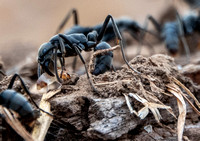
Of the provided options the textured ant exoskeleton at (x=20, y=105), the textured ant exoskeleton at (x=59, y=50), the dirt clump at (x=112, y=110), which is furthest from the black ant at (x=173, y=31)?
the textured ant exoskeleton at (x=20, y=105)

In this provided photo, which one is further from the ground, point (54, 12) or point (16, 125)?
point (16, 125)

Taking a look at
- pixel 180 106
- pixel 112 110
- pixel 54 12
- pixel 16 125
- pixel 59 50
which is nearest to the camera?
pixel 16 125

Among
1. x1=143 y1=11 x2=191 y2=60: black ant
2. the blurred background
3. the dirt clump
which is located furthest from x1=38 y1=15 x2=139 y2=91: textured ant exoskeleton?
the blurred background

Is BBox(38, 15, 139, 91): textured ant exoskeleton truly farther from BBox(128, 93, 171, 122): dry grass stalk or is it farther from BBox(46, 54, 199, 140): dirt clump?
BBox(128, 93, 171, 122): dry grass stalk

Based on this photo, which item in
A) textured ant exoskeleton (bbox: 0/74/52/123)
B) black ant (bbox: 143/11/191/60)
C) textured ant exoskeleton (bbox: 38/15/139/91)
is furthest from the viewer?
black ant (bbox: 143/11/191/60)

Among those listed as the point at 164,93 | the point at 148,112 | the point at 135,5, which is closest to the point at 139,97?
the point at 148,112

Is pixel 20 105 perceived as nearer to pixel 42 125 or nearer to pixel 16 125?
pixel 16 125

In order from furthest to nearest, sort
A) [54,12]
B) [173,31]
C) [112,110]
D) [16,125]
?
[54,12], [173,31], [112,110], [16,125]

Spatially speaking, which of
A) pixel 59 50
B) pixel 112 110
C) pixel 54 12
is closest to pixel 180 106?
pixel 112 110
